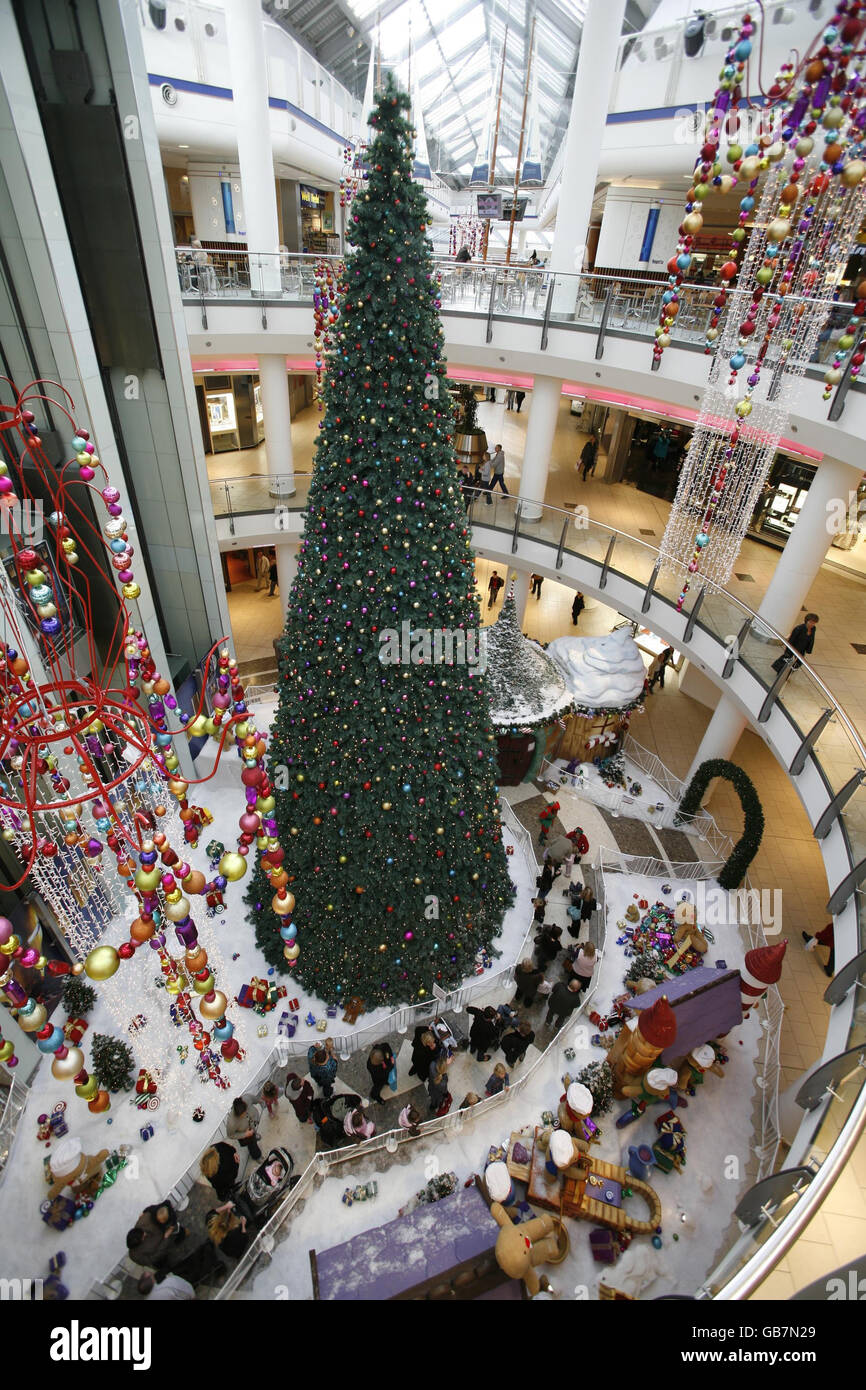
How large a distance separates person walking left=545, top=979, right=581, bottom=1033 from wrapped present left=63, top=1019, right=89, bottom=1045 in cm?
461

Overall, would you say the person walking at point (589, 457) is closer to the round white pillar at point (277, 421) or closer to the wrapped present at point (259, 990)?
the round white pillar at point (277, 421)

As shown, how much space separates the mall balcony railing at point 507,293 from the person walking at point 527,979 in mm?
8631

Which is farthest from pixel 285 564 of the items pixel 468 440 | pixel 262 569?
pixel 468 440

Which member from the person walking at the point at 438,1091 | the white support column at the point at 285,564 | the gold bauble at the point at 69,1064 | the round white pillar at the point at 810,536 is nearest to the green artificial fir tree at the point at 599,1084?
the person walking at the point at 438,1091

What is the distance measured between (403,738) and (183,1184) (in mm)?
4080

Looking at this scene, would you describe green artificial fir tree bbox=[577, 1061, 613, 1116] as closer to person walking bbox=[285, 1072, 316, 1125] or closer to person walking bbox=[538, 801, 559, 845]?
person walking bbox=[285, 1072, 316, 1125]

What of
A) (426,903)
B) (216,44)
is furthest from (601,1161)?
(216,44)

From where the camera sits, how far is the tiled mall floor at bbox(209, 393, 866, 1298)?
330 cm

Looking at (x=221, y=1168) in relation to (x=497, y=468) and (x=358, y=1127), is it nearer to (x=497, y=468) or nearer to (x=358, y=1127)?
(x=358, y=1127)

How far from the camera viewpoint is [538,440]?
1291 cm

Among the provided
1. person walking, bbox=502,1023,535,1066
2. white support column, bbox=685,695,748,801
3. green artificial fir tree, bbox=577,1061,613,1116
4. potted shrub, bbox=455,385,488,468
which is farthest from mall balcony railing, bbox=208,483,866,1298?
potted shrub, bbox=455,385,488,468

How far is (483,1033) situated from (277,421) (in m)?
11.7

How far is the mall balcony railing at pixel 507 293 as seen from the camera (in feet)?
31.6

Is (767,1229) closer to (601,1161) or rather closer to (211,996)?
(601,1161)
